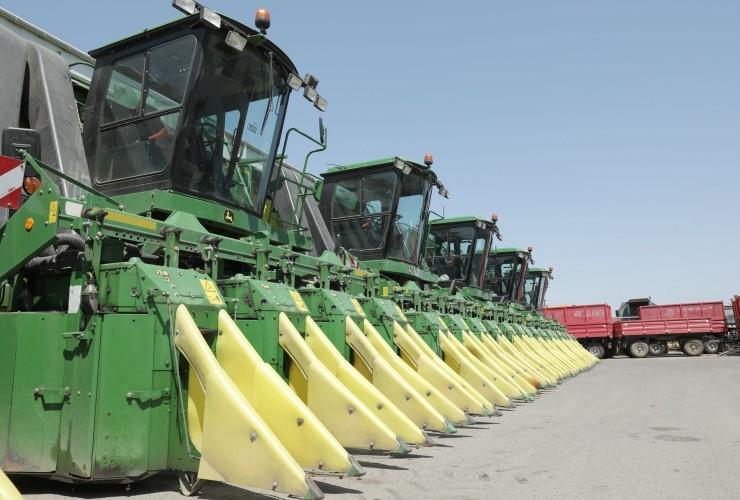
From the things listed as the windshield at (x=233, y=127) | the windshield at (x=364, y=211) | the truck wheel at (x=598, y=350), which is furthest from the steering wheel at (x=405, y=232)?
the truck wheel at (x=598, y=350)

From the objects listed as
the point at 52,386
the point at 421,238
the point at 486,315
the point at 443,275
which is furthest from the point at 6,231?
the point at 443,275

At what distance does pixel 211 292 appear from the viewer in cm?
367

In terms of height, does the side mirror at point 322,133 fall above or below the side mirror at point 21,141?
above

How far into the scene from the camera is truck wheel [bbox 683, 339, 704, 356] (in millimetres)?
22766

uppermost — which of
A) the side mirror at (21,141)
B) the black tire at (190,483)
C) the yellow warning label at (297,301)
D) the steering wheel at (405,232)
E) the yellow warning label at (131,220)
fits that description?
the steering wheel at (405,232)

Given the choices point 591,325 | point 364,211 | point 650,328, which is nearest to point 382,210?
point 364,211

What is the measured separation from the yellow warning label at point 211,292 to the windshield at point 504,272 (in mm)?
15295

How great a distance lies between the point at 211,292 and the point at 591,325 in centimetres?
2313

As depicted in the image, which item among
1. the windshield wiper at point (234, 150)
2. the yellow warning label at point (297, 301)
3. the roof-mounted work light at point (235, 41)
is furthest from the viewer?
the windshield wiper at point (234, 150)

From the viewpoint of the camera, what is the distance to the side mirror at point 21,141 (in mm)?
3686

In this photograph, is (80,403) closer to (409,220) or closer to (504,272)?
(409,220)

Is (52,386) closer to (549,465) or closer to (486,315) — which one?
(549,465)

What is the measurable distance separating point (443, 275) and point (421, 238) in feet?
13.8

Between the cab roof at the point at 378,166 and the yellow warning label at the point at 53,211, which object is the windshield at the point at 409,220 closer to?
the cab roof at the point at 378,166
